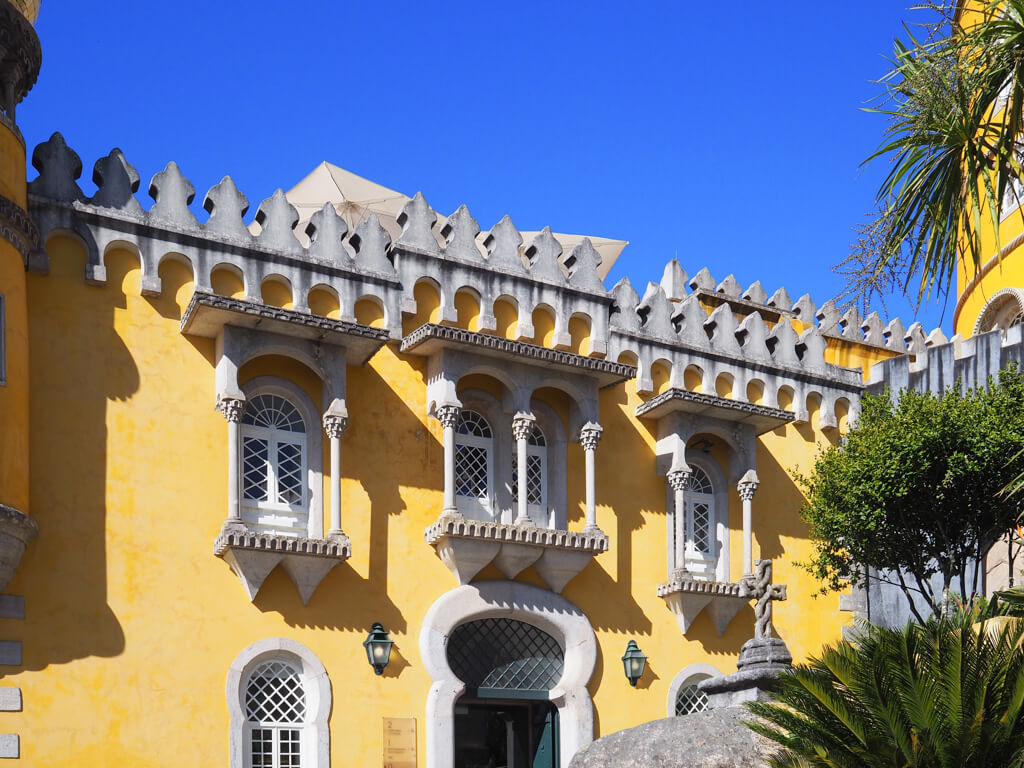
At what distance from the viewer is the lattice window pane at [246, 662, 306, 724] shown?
18109mm

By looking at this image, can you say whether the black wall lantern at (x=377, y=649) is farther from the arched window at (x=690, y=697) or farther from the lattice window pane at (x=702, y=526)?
the lattice window pane at (x=702, y=526)

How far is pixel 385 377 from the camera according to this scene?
65.6 feet

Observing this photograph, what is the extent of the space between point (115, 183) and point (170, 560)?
4.96 meters

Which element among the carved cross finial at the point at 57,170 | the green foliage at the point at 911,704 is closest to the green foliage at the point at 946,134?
the green foliage at the point at 911,704

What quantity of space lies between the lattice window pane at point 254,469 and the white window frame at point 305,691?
76.0 inches

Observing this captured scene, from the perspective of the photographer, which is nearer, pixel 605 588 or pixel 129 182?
pixel 129 182

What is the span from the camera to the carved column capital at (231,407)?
1808 centimetres

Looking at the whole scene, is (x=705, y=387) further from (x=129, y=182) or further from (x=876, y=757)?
(x=876, y=757)

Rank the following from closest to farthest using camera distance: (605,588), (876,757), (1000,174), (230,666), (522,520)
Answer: (876,757)
(1000,174)
(230,666)
(522,520)
(605,588)

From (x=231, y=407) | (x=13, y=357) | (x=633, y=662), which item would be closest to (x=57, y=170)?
(x=13, y=357)

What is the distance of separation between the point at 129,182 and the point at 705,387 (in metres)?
9.83

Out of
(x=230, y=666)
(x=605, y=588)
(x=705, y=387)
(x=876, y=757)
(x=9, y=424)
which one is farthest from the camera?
(x=705, y=387)

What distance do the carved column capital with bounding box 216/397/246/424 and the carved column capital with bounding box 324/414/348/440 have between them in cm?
121

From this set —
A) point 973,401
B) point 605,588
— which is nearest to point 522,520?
point 605,588
